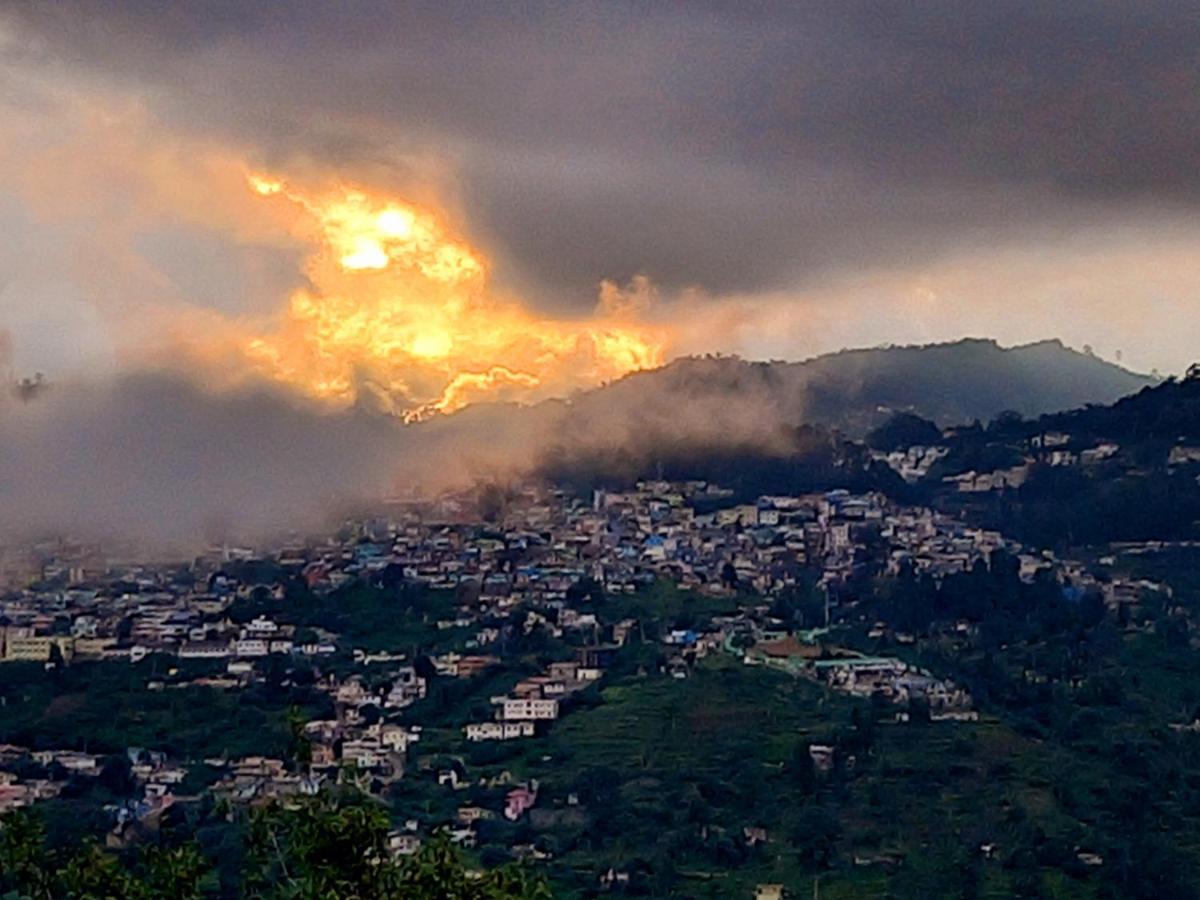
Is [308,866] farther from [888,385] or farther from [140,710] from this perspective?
[888,385]

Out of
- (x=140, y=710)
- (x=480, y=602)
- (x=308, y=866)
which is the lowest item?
(x=140, y=710)

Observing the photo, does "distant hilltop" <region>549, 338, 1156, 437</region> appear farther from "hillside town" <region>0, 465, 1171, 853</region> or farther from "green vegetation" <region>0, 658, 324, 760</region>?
"green vegetation" <region>0, 658, 324, 760</region>

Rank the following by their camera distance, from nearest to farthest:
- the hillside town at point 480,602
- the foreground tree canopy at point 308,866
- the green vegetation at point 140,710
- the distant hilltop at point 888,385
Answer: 1. the foreground tree canopy at point 308,866
2. the hillside town at point 480,602
3. the green vegetation at point 140,710
4. the distant hilltop at point 888,385

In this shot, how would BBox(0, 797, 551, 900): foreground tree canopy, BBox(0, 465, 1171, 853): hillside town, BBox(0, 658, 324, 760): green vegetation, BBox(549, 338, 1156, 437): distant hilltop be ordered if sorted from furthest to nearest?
BBox(549, 338, 1156, 437): distant hilltop, BBox(0, 658, 324, 760): green vegetation, BBox(0, 465, 1171, 853): hillside town, BBox(0, 797, 551, 900): foreground tree canopy

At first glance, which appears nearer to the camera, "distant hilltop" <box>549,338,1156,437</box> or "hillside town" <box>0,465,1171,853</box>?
"hillside town" <box>0,465,1171,853</box>

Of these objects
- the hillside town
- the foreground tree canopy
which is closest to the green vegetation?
the hillside town

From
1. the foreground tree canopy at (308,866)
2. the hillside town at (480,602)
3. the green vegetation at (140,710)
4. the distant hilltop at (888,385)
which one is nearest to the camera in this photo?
the foreground tree canopy at (308,866)

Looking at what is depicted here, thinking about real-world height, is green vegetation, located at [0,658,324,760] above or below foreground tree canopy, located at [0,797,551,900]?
below

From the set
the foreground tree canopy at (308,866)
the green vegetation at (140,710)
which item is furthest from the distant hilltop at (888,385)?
the foreground tree canopy at (308,866)

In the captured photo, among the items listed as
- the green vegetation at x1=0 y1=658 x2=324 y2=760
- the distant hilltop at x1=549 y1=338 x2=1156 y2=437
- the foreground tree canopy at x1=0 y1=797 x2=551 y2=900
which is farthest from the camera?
→ the distant hilltop at x1=549 y1=338 x2=1156 y2=437

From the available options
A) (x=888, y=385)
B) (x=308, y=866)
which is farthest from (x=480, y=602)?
(x=888, y=385)

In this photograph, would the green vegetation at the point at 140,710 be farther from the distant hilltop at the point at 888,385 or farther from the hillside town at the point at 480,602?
the distant hilltop at the point at 888,385

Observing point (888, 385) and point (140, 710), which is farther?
point (888, 385)
